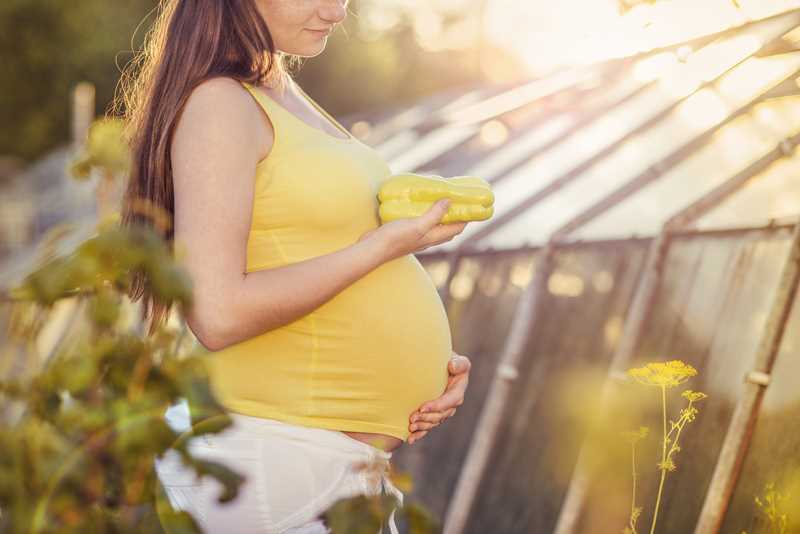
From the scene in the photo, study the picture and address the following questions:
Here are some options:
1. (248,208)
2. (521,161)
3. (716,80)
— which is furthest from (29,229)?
(248,208)

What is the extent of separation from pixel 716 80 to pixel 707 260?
4.86ft

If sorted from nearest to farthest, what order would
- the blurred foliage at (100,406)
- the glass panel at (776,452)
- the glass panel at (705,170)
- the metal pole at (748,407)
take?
the blurred foliage at (100,406) < the glass panel at (776,452) < the metal pole at (748,407) < the glass panel at (705,170)

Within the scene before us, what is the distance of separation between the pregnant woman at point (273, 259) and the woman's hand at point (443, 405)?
5cm

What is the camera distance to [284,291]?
7.14 feet

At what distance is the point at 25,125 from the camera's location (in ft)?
105

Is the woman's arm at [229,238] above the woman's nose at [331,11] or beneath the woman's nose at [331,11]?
beneath

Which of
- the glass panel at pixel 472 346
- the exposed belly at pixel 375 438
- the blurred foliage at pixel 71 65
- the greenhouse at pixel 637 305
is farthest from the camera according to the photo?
the blurred foliage at pixel 71 65

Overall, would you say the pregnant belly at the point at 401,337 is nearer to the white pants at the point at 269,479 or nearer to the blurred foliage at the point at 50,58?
the white pants at the point at 269,479

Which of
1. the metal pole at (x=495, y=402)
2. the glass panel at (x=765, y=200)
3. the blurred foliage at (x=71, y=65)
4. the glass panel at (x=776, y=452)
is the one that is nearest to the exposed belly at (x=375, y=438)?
the glass panel at (x=776, y=452)

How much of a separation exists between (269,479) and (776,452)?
7.07 feet

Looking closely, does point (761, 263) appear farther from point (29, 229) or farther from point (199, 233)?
point (29, 229)

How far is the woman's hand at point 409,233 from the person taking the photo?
2287 millimetres

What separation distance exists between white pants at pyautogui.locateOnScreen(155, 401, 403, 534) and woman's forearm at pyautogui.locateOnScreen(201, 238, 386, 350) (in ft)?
0.61

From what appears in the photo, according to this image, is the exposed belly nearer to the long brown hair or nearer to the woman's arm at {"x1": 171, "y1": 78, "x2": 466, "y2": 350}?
the woman's arm at {"x1": 171, "y1": 78, "x2": 466, "y2": 350}
